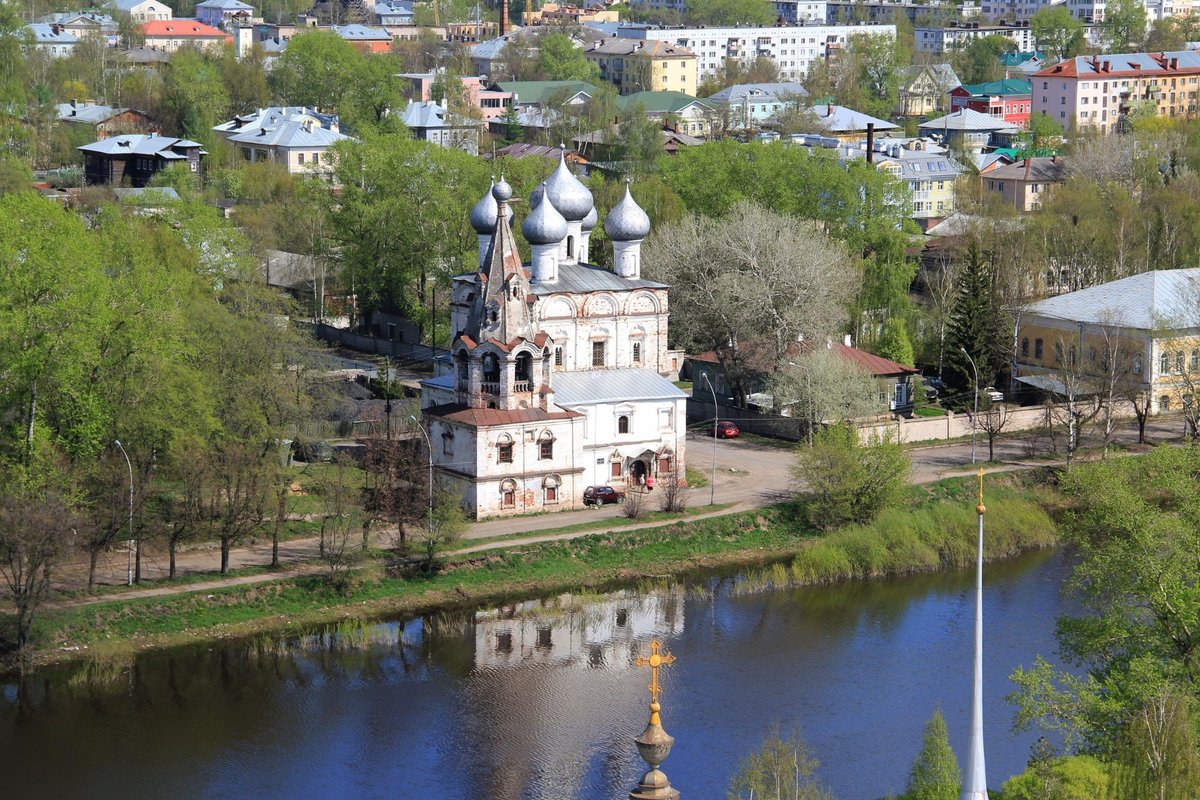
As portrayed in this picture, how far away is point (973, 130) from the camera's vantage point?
9406cm

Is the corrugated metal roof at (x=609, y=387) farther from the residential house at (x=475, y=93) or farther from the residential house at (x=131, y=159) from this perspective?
the residential house at (x=475, y=93)

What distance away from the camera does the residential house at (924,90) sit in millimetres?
114062

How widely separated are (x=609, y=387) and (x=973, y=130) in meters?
54.1

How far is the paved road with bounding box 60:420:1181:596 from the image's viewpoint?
3778cm

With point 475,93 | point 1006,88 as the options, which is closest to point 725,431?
point 1006,88

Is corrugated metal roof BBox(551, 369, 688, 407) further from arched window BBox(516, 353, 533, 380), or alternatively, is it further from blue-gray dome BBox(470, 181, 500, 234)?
blue-gray dome BBox(470, 181, 500, 234)

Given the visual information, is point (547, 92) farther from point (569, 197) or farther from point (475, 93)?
point (569, 197)

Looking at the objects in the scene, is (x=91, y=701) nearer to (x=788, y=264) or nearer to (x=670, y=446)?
(x=670, y=446)

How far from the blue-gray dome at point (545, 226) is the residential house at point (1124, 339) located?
1163cm

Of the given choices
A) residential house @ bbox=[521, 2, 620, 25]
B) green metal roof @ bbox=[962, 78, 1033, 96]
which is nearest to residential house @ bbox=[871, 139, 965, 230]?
green metal roof @ bbox=[962, 78, 1033, 96]

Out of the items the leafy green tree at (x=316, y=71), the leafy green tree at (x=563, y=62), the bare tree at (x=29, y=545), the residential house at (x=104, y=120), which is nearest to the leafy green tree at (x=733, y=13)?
the leafy green tree at (x=563, y=62)

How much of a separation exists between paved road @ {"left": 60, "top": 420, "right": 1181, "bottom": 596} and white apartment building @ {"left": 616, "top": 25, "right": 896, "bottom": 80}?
82.1 meters

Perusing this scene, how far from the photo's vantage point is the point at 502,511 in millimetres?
41281

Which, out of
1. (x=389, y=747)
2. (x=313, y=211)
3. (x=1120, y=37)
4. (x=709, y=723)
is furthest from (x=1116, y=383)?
(x=1120, y=37)
